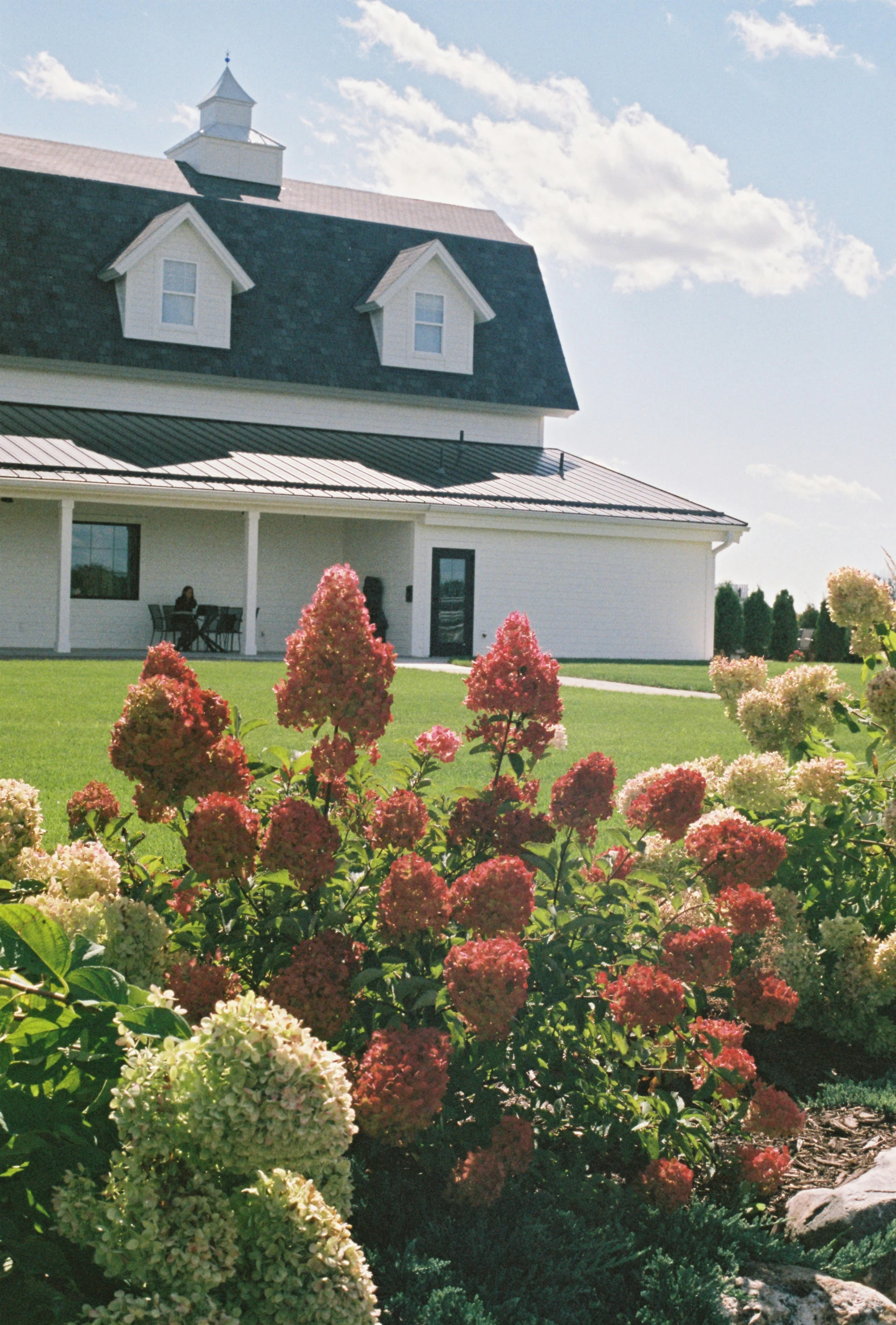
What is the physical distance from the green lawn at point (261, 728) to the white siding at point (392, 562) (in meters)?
5.46

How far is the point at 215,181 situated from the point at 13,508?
26.7 ft

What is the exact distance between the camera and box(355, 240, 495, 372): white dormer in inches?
902

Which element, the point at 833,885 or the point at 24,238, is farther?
the point at 24,238

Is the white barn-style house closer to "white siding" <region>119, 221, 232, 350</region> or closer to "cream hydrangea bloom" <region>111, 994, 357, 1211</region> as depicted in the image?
"white siding" <region>119, 221, 232, 350</region>

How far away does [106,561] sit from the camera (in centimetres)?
2122

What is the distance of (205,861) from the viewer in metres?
2.44

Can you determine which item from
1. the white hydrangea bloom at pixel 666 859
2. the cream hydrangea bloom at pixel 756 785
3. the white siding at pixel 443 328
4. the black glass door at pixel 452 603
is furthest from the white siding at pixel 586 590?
the white hydrangea bloom at pixel 666 859

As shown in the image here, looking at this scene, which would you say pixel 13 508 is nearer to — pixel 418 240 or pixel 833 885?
pixel 418 240

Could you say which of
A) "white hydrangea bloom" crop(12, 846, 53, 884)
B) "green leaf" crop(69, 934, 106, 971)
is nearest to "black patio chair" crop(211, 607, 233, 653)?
"white hydrangea bloom" crop(12, 846, 53, 884)

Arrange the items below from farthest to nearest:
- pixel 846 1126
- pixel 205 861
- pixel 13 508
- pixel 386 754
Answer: pixel 13 508
pixel 386 754
pixel 846 1126
pixel 205 861

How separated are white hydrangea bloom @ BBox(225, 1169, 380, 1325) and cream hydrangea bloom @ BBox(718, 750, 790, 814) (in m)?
2.56

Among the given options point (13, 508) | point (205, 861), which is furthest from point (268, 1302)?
point (13, 508)

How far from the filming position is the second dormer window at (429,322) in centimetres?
2331

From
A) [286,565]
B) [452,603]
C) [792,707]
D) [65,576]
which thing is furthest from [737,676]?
[286,565]
